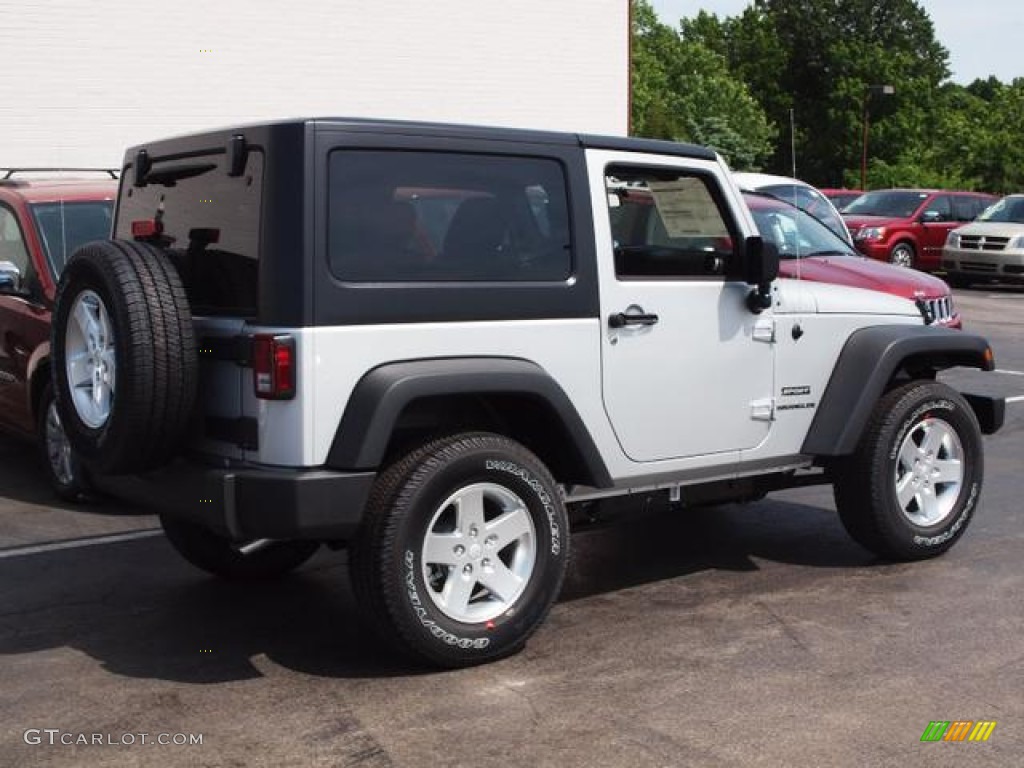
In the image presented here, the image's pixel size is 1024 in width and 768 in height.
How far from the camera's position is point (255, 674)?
195 inches

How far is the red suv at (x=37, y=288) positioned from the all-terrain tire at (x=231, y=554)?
5.68 ft

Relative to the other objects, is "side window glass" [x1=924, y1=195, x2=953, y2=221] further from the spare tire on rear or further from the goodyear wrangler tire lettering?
the spare tire on rear

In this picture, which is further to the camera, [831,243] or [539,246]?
[831,243]

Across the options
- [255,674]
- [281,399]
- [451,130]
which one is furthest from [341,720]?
[451,130]

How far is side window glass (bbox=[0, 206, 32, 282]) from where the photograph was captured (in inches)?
322

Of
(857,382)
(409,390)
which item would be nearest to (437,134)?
(409,390)

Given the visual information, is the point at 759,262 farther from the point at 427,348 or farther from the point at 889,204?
the point at 889,204

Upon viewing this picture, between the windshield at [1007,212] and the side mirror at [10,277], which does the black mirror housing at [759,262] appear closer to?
the side mirror at [10,277]

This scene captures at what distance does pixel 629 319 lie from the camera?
539 centimetres

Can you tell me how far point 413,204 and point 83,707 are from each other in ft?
6.49

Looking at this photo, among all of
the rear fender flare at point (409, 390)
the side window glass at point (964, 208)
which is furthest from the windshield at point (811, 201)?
the side window glass at point (964, 208)

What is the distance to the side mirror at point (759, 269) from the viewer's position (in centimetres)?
574

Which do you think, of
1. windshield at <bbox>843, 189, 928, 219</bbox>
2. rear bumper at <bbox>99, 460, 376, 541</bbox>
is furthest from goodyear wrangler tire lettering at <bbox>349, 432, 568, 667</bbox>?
windshield at <bbox>843, 189, 928, 219</bbox>

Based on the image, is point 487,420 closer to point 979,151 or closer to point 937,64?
point 979,151
